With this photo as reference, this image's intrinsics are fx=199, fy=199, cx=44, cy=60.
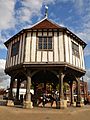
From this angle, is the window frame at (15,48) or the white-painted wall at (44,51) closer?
the white-painted wall at (44,51)

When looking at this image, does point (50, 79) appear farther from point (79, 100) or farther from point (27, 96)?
point (27, 96)

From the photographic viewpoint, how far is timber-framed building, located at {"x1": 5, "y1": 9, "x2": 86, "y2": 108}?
53.5 feet

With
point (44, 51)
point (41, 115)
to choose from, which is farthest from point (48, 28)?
point (41, 115)

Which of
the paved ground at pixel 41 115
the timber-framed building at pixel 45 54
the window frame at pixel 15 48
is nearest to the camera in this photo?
the paved ground at pixel 41 115

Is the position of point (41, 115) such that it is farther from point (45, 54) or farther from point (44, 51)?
point (44, 51)

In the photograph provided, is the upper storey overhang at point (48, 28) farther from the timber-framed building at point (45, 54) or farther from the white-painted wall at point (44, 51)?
the white-painted wall at point (44, 51)

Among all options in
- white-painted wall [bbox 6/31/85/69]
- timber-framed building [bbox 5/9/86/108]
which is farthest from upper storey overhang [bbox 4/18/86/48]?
white-painted wall [bbox 6/31/85/69]

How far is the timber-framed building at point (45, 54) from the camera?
16312 mm

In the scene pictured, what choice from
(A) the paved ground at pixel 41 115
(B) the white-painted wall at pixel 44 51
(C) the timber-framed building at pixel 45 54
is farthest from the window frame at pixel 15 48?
(A) the paved ground at pixel 41 115

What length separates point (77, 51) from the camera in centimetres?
1898

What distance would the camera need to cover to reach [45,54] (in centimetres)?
1664

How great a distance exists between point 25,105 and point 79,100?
18.2 feet

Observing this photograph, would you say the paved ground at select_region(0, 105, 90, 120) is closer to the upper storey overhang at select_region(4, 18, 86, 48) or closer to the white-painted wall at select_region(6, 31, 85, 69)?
the white-painted wall at select_region(6, 31, 85, 69)

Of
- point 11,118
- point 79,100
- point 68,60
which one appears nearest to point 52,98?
point 79,100
